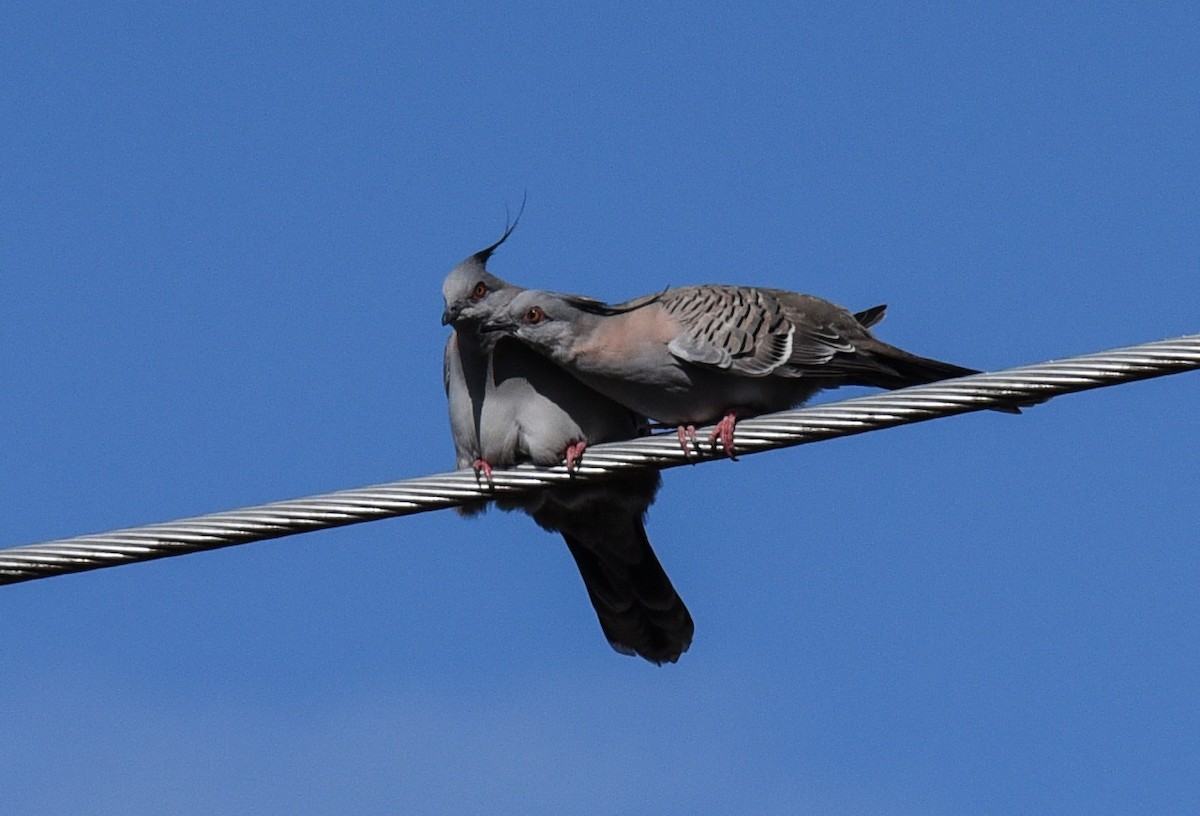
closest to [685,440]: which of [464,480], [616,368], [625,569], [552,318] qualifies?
[464,480]

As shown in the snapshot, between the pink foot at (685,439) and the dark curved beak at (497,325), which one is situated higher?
the dark curved beak at (497,325)

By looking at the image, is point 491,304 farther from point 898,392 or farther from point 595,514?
point 898,392

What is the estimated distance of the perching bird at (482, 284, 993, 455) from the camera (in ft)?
28.0

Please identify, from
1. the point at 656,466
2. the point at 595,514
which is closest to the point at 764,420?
the point at 656,466

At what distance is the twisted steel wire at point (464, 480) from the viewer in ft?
20.2

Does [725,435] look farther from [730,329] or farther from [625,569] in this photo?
[625,569]

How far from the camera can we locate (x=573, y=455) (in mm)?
8281

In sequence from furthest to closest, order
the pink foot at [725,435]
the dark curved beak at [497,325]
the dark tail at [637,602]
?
the dark tail at [637,602] < the dark curved beak at [497,325] < the pink foot at [725,435]

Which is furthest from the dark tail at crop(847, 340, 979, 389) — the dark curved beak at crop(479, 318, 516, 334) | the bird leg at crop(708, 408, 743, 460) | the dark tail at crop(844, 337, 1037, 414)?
the dark curved beak at crop(479, 318, 516, 334)

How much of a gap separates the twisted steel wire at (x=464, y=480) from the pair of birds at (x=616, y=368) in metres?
1.36

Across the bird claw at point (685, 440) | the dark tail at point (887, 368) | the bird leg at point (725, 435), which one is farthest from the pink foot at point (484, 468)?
the dark tail at point (887, 368)

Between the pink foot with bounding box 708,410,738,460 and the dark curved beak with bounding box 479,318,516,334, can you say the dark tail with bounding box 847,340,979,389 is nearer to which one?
the pink foot with bounding box 708,410,738,460

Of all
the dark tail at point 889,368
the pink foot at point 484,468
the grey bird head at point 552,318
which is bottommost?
the pink foot at point 484,468

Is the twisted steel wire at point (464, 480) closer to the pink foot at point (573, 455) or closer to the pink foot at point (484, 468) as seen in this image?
the pink foot at point (484, 468)
